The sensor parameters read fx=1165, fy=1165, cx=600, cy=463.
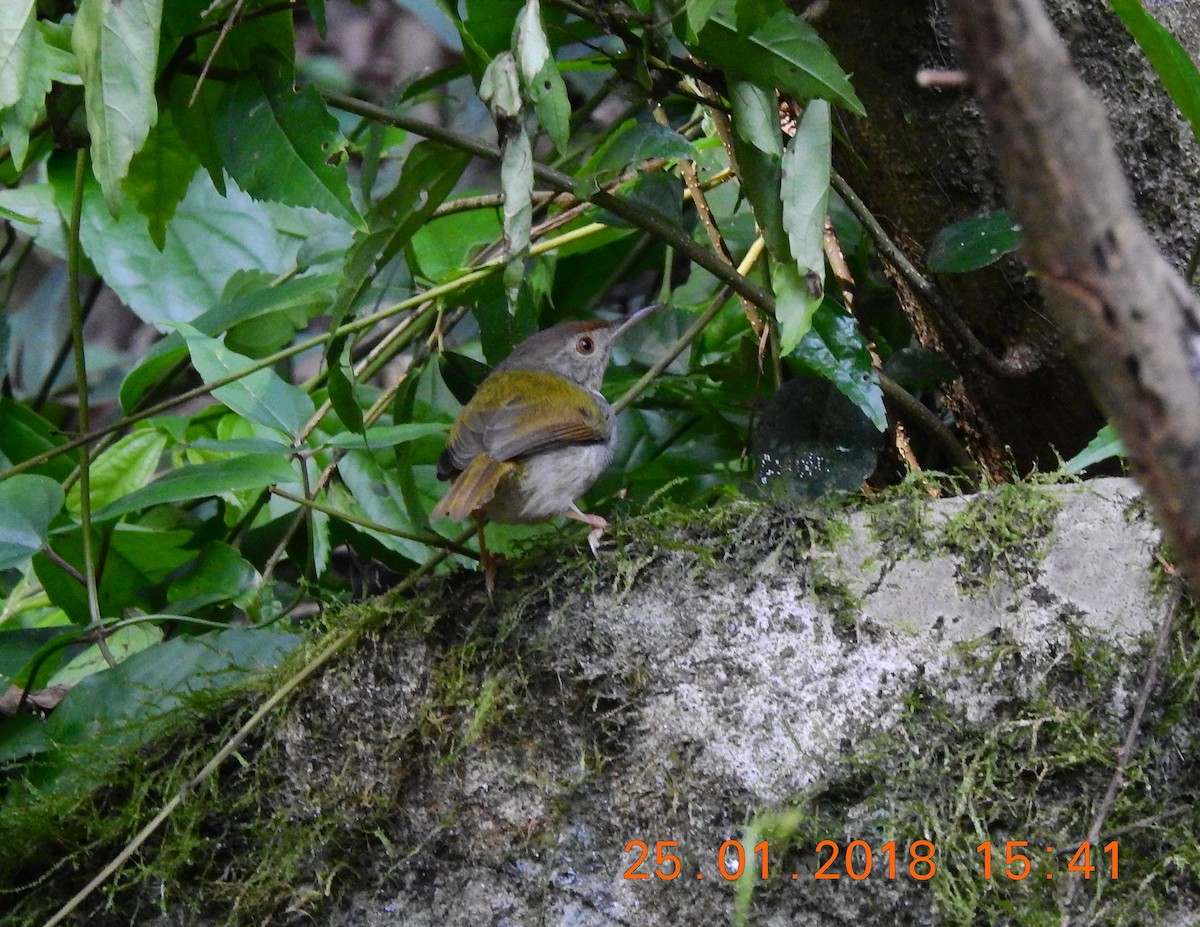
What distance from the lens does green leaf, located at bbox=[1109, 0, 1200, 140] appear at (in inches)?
71.0

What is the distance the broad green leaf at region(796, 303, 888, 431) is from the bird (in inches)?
22.3

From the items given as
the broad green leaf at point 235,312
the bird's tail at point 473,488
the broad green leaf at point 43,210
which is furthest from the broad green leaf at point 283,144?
the broad green leaf at point 43,210

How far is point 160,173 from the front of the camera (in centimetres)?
253

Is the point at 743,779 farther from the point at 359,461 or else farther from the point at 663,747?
the point at 359,461

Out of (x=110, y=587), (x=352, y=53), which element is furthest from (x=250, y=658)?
(x=352, y=53)

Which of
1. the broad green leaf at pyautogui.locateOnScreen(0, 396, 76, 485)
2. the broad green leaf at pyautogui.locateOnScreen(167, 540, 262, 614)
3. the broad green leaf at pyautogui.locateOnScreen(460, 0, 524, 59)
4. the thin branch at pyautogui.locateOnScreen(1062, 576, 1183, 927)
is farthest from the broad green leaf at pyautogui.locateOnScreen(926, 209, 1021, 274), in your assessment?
the broad green leaf at pyautogui.locateOnScreen(0, 396, 76, 485)

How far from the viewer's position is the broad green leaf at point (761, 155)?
7.25ft

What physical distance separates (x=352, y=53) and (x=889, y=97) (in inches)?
244

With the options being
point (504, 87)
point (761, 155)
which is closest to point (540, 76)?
point (504, 87)

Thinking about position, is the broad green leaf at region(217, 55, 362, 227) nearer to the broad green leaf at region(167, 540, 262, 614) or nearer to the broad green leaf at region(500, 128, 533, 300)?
the broad green leaf at region(500, 128, 533, 300)

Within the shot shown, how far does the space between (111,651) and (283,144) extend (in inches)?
55.3

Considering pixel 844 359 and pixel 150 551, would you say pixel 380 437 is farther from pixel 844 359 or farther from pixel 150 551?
pixel 150 551

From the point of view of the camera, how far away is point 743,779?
6.60ft

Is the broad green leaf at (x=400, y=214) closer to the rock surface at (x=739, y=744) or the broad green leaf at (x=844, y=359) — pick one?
the rock surface at (x=739, y=744)
